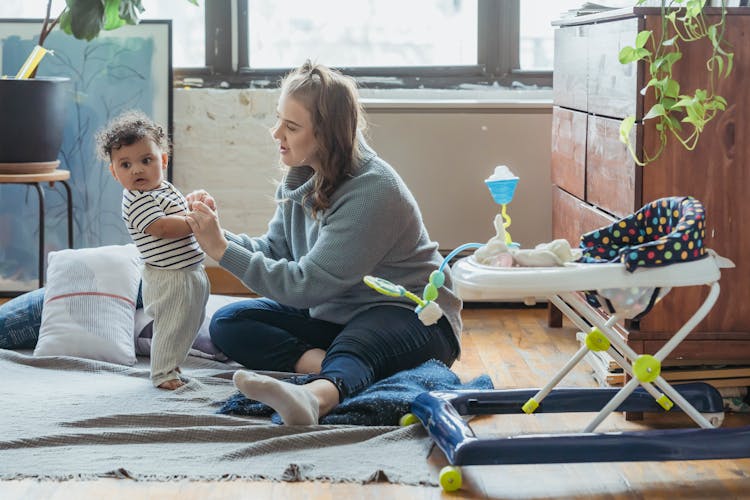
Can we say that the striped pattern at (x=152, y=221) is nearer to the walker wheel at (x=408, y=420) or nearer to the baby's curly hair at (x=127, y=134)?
the baby's curly hair at (x=127, y=134)

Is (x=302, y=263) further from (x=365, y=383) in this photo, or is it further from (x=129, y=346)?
(x=129, y=346)

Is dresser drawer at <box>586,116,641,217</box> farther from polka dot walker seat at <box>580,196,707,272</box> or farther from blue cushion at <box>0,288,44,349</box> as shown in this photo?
blue cushion at <box>0,288,44,349</box>

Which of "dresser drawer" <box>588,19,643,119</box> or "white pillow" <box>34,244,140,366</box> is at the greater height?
"dresser drawer" <box>588,19,643,119</box>

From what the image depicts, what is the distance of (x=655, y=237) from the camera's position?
2.08 metres

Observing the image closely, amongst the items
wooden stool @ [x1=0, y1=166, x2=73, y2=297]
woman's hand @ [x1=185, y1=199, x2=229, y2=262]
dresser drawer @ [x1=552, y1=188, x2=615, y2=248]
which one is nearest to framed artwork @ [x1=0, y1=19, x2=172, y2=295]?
wooden stool @ [x1=0, y1=166, x2=73, y2=297]

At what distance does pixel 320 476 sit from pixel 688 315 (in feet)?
3.05

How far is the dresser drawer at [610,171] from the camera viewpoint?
7.81 feet

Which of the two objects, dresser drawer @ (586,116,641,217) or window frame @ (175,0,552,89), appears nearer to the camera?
dresser drawer @ (586,116,641,217)

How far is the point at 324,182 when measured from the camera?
8.20ft

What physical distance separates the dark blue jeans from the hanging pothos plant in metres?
0.64

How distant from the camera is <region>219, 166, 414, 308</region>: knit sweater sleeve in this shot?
2.40 m

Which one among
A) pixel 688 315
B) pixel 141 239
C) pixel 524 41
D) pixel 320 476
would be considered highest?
pixel 524 41


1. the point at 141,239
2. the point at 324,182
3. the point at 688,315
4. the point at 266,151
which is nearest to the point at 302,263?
the point at 324,182

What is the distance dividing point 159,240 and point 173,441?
0.54 m
